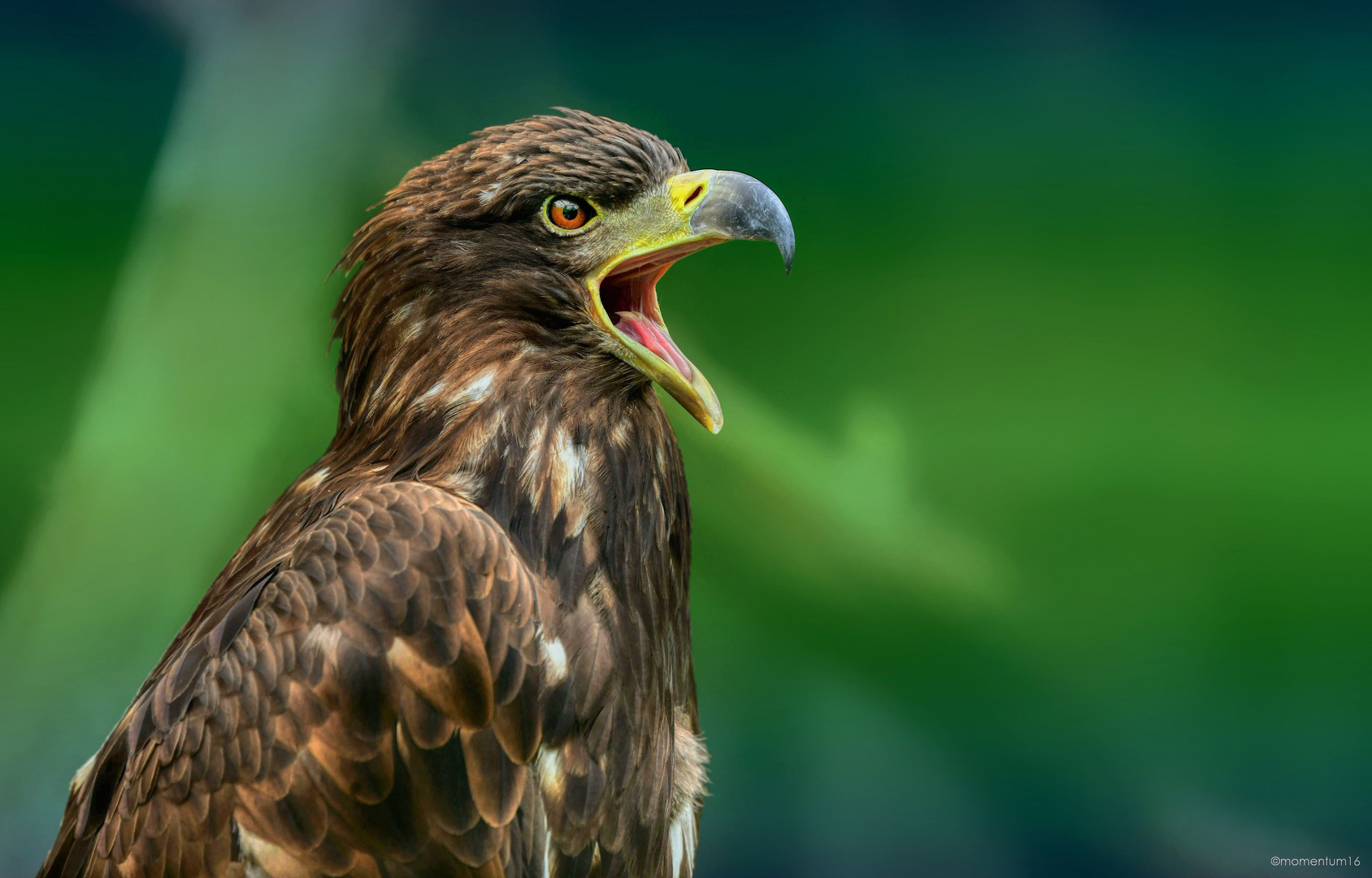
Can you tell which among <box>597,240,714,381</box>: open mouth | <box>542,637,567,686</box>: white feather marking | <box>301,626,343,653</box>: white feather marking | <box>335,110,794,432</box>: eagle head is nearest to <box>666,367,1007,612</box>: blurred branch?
<box>597,240,714,381</box>: open mouth

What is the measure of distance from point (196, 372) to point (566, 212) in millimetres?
1445

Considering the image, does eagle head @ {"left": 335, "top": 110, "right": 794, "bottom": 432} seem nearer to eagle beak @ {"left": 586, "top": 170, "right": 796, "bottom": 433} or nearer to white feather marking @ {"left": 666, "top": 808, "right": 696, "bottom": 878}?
eagle beak @ {"left": 586, "top": 170, "right": 796, "bottom": 433}

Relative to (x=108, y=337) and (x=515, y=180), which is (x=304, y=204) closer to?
(x=108, y=337)

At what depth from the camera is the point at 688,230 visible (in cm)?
156

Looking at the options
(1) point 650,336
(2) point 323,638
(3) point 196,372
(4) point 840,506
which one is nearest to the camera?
(2) point 323,638

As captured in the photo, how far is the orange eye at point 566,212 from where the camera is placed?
153 centimetres

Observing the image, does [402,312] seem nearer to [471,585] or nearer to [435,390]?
[435,390]

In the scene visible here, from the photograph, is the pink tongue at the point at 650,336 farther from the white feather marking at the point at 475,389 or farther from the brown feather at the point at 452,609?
the white feather marking at the point at 475,389

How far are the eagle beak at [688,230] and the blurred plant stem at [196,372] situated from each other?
1.35 m

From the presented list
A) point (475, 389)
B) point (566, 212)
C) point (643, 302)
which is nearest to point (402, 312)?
point (475, 389)

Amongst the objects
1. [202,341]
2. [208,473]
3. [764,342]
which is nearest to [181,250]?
[202,341]

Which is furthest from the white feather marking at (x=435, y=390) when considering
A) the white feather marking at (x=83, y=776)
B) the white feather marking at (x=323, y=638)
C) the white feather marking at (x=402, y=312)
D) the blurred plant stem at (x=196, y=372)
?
the blurred plant stem at (x=196, y=372)

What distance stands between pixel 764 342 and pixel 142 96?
5.19ft

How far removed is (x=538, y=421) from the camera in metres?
1.53
